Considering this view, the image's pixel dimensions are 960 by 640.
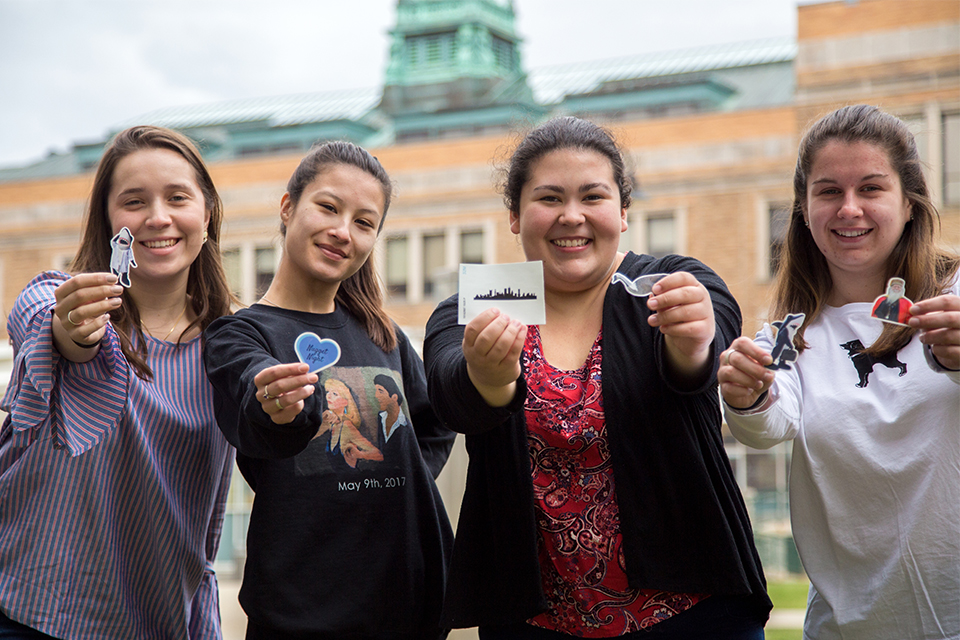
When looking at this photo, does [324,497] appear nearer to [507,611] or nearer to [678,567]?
[507,611]

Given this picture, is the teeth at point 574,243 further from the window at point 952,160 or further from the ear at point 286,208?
the window at point 952,160

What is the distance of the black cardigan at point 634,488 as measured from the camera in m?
2.08

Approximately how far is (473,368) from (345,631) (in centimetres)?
81

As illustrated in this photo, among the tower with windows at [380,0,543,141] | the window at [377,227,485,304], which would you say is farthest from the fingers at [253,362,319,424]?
the tower with windows at [380,0,543,141]

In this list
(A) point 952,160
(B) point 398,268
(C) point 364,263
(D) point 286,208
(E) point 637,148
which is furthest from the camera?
(B) point 398,268

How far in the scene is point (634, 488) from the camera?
6.88ft

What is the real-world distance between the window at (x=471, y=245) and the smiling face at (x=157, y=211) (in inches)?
936

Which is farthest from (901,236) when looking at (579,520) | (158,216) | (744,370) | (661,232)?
(661,232)

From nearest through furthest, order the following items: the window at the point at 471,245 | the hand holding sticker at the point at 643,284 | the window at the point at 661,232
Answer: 1. the hand holding sticker at the point at 643,284
2. the window at the point at 661,232
3. the window at the point at 471,245

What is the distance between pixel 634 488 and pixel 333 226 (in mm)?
1031

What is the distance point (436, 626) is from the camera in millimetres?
2514

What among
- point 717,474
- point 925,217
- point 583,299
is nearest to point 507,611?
point 717,474

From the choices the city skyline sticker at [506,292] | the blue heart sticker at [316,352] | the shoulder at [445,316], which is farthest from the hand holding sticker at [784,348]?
the blue heart sticker at [316,352]

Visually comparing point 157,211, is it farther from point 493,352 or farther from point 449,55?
point 449,55
